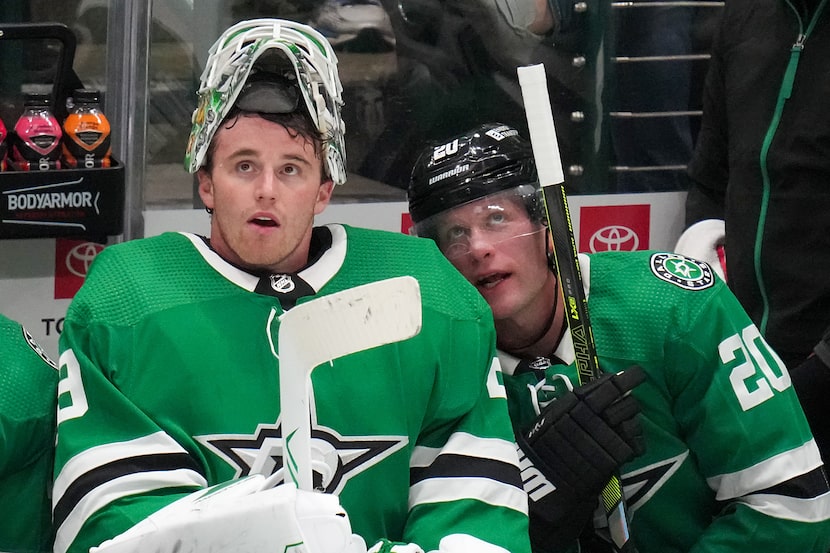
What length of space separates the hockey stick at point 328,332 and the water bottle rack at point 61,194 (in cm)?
102

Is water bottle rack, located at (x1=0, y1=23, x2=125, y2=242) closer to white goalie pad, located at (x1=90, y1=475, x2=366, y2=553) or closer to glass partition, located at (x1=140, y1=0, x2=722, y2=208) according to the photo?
glass partition, located at (x1=140, y1=0, x2=722, y2=208)

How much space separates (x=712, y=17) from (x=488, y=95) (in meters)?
0.57

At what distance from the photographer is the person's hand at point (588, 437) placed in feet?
6.16

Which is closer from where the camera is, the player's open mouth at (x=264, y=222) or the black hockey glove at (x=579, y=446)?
the player's open mouth at (x=264, y=222)

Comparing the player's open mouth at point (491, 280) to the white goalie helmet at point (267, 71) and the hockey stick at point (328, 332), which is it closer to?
the white goalie helmet at point (267, 71)

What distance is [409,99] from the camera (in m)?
2.99

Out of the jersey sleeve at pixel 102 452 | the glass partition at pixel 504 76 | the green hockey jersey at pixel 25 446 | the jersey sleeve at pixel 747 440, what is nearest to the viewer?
the jersey sleeve at pixel 102 452

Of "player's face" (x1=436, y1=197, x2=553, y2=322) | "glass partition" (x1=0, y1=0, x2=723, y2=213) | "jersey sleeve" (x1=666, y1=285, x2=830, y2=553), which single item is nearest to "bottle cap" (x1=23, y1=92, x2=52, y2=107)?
"glass partition" (x1=0, y1=0, x2=723, y2=213)

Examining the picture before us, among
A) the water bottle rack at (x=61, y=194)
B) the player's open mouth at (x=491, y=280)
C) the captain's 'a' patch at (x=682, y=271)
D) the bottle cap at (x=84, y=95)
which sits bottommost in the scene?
the player's open mouth at (x=491, y=280)

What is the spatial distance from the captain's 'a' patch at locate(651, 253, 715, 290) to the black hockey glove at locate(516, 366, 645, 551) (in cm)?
22

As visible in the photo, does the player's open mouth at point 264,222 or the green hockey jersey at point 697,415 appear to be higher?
the player's open mouth at point 264,222

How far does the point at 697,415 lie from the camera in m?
2.00

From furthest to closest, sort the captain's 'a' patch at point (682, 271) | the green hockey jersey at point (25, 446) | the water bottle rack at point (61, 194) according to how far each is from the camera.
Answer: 1. the water bottle rack at point (61, 194)
2. the captain's 'a' patch at point (682, 271)
3. the green hockey jersey at point (25, 446)

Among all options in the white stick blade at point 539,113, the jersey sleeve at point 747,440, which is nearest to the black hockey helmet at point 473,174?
the white stick blade at point 539,113
